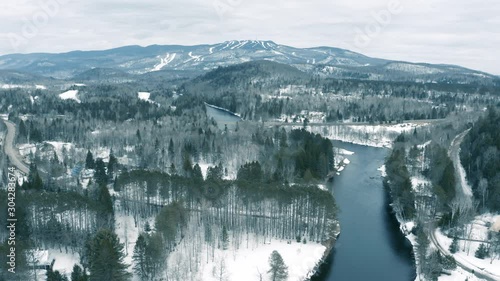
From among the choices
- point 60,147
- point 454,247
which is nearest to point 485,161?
point 454,247

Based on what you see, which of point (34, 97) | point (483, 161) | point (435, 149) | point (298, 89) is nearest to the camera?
point (483, 161)

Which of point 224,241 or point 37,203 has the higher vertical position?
point 37,203

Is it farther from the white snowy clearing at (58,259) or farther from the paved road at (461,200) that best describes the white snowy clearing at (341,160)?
the white snowy clearing at (58,259)

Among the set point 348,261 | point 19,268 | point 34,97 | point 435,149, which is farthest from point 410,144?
point 34,97

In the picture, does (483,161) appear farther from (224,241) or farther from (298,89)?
(298,89)

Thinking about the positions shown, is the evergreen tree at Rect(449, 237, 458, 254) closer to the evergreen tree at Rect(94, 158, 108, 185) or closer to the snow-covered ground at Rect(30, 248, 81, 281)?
the snow-covered ground at Rect(30, 248, 81, 281)

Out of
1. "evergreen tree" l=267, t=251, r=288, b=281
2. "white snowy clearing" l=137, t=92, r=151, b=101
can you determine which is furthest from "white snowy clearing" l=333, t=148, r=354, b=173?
"white snowy clearing" l=137, t=92, r=151, b=101

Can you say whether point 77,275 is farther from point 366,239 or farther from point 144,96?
point 144,96
